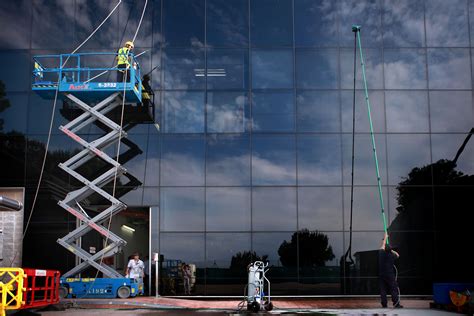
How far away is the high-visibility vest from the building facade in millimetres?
1383

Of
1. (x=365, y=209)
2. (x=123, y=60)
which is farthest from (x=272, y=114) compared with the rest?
(x=123, y=60)

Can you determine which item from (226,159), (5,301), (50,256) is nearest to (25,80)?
(50,256)

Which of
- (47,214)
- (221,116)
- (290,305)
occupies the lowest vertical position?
(290,305)

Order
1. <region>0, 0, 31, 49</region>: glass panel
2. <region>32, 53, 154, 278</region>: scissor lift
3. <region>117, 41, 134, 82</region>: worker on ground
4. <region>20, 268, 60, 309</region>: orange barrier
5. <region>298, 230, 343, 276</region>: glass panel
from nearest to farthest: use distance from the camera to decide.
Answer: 1. <region>20, 268, 60, 309</region>: orange barrier
2. <region>32, 53, 154, 278</region>: scissor lift
3. <region>117, 41, 134, 82</region>: worker on ground
4. <region>298, 230, 343, 276</region>: glass panel
5. <region>0, 0, 31, 49</region>: glass panel

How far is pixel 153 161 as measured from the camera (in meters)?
20.3

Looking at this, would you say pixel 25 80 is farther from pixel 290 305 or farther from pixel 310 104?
pixel 290 305

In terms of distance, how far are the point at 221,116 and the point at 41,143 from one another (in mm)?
6150

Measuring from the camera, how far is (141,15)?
20750 millimetres

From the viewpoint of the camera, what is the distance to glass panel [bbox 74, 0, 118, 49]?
68.2 ft

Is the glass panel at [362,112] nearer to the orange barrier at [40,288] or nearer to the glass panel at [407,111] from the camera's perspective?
the glass panel at [407,111]

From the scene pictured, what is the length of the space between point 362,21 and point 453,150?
5.36m

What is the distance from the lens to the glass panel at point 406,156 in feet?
66.3

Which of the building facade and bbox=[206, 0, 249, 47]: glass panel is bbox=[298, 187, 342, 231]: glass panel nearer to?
the building facade

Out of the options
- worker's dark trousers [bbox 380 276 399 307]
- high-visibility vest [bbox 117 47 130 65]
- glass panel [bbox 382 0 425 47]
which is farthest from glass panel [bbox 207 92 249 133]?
worker's dark trousers [bbox 380 276 399 307]
